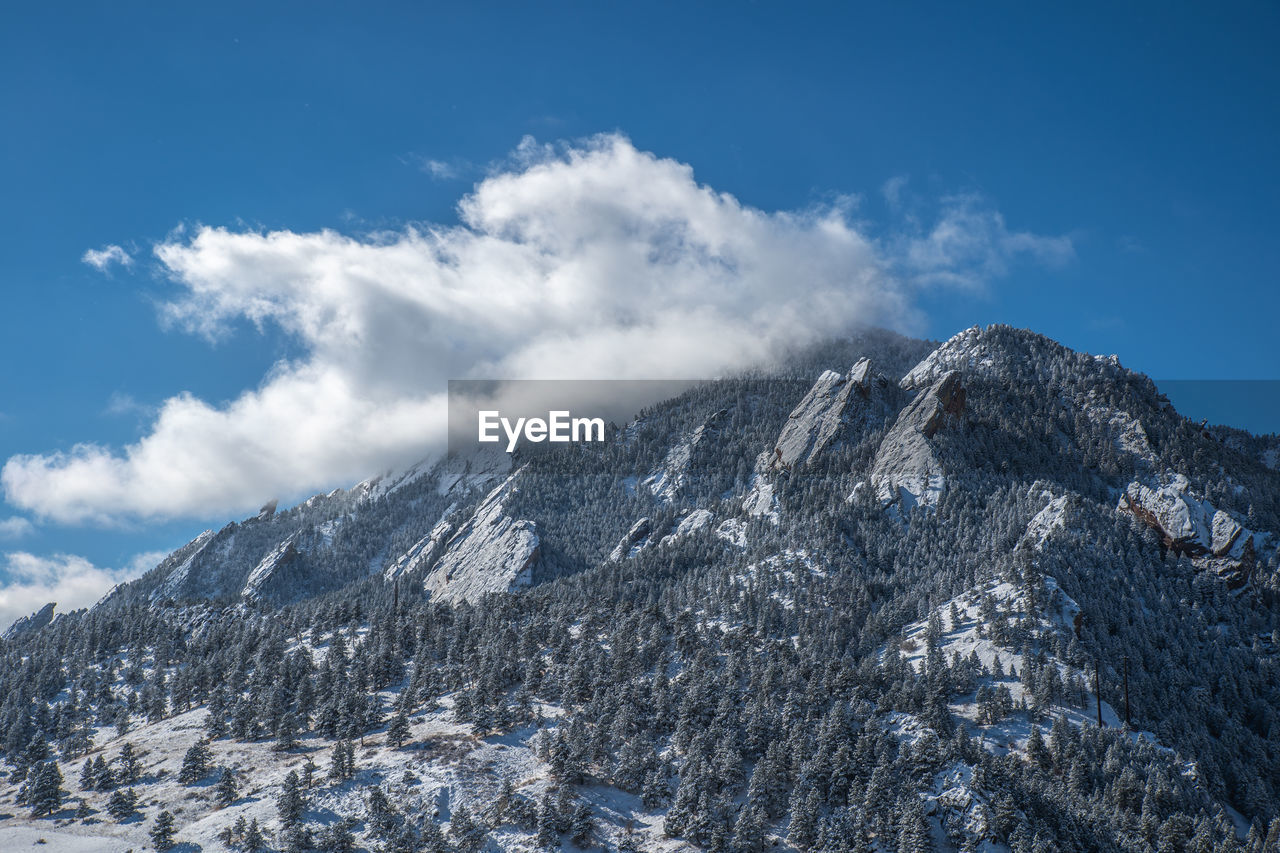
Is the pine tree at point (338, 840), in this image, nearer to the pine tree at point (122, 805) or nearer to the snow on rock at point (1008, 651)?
the pine tree at point (122, 805)

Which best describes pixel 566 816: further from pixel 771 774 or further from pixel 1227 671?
pixel 1227 671

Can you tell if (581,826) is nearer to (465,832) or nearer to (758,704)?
(465,832)

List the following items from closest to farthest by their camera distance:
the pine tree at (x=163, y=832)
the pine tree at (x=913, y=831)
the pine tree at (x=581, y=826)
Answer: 1. the pine tree at (x=913, y=831)
2. the pine tree at (x=163, y=832)
3. the pine tree at (x=581, y=826)

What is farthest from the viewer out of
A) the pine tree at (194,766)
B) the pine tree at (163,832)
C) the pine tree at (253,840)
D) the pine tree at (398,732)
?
the pine tree at (398,732)

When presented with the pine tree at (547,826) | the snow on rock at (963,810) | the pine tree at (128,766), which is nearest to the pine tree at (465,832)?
the pine tree at (547,826)

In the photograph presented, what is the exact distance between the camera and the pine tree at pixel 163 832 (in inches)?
3302

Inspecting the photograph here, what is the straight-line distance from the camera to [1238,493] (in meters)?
179

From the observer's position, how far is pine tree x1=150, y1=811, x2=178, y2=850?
8388cm

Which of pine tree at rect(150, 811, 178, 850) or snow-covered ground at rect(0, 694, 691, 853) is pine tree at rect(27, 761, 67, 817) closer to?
snow-covered ground at rect(0, 694, 691, 853)

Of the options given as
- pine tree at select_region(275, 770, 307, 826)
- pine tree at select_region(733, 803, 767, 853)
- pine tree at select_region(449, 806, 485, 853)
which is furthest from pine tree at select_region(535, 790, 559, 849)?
pine tree at select_region(275, 770, 307, 826)

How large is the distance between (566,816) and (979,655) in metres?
63.4

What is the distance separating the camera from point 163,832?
84.6 meters

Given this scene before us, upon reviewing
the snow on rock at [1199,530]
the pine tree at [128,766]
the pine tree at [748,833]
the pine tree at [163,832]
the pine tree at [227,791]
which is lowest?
the pine tree at [748,833]

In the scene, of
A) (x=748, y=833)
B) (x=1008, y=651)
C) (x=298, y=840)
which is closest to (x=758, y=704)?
(x=748, y=833)
